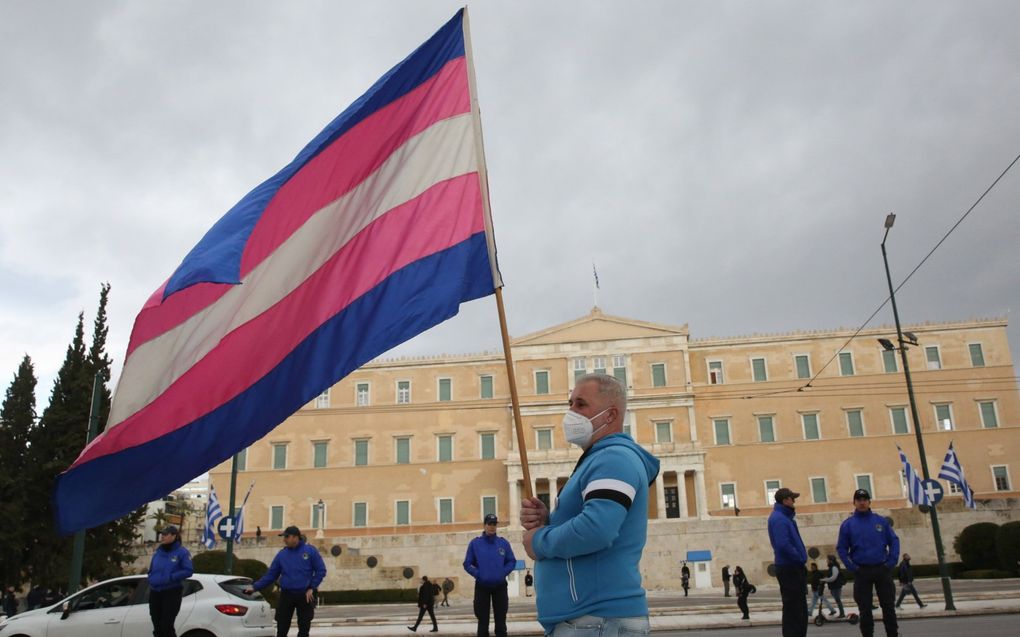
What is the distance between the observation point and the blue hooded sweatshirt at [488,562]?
32.0ft

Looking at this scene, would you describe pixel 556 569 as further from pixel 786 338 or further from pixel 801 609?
pixel 786 338

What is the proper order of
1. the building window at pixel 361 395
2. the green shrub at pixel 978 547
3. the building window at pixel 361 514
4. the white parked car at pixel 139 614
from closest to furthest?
the white parked car at pixel 139 614
the green shrub at pixel 978 547
the building window at pixel 361 514
the building window at pixel 361 395

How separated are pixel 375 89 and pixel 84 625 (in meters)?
8.79

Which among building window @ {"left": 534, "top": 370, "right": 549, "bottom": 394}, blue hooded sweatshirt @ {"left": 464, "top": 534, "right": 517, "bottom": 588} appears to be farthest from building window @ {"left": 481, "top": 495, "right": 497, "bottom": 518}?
blue hooded sweatshirt @ {"left": 464, "top": 534, "right": 517, "bottom": 588}

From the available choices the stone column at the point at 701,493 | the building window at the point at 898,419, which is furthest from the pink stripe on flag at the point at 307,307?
the building window at the point at 898,419

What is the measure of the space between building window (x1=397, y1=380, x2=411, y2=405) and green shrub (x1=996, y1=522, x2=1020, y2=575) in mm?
38170

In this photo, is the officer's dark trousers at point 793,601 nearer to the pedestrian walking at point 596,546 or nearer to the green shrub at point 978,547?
the pedestrian walking at point 596,546

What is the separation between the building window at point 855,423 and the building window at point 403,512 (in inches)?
1192

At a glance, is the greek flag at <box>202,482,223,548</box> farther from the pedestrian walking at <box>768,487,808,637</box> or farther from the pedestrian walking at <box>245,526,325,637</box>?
the pedestrian walking at <box>768,487,808,637</box>

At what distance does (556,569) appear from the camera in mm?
3422

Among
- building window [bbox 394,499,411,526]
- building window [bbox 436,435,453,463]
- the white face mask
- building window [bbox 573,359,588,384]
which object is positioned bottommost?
the white face mask

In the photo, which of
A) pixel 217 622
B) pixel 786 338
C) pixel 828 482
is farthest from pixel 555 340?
pixel 217 622

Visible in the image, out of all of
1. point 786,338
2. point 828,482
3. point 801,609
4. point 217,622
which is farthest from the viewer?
point 786,338

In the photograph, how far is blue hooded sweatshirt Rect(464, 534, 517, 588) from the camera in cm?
977
